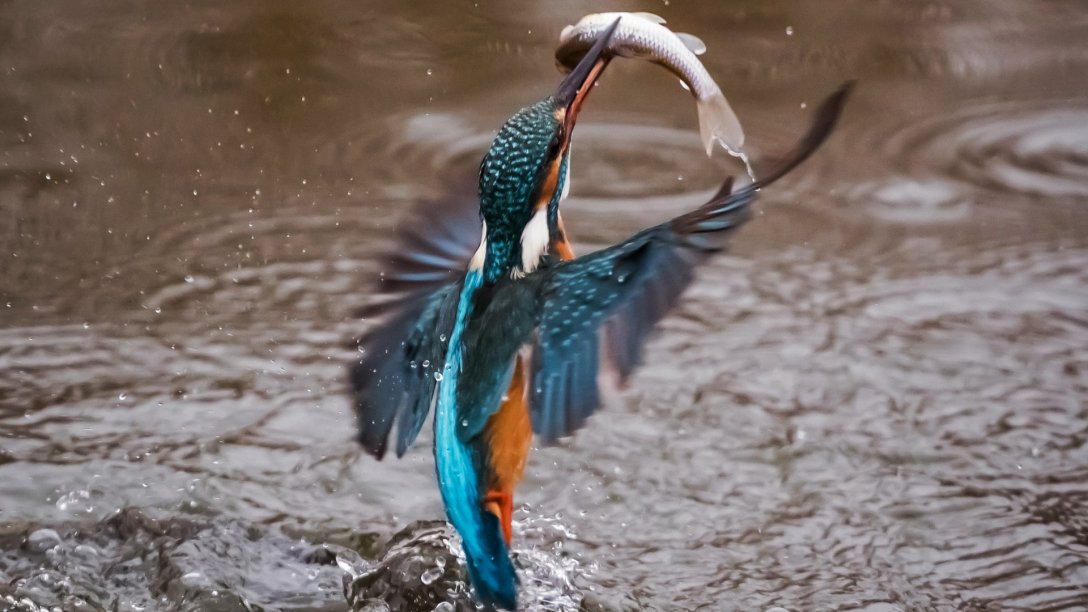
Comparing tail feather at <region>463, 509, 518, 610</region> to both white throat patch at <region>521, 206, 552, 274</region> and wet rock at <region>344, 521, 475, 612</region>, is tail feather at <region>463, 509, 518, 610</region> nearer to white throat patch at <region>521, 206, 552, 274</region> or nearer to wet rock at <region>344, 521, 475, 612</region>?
wet rock at <region>344, 521, 475, 612</region>

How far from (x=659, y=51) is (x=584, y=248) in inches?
53.3

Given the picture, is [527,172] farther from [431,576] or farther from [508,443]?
[431,576]

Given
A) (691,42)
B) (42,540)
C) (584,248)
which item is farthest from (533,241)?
(584,248)

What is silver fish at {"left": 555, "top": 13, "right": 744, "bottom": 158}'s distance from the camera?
2533 mm

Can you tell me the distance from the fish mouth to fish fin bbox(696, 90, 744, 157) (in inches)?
8.3

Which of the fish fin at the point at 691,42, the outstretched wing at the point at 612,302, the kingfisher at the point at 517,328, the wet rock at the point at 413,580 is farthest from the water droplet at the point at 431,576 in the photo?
the fish fin at the point at 691,42

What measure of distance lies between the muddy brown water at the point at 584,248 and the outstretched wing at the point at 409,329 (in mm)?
273

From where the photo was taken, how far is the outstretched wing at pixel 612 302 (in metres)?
2.23

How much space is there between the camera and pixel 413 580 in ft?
8.82

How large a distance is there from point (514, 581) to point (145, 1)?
11.7 ft

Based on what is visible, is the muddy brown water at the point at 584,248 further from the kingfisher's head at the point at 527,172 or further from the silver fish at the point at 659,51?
the silver fish at the point at 659,51

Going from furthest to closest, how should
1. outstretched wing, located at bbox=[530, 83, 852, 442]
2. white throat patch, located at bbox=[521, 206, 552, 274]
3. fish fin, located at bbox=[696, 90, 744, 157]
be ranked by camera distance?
fish fin, located at bbox=[696, 90, 744, 157] → white throat patch, located at bbox=[521, 206, 552, 274] → outstretched wing, located at bbox=[530, 83, 852, 442]

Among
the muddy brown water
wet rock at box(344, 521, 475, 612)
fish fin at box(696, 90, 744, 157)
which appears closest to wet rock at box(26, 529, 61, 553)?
the muddy brown water

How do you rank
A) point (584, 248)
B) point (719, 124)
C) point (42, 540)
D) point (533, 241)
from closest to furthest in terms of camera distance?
point (533, 241) < point (719, 124) < point (42, 540) < point (584, 248)
